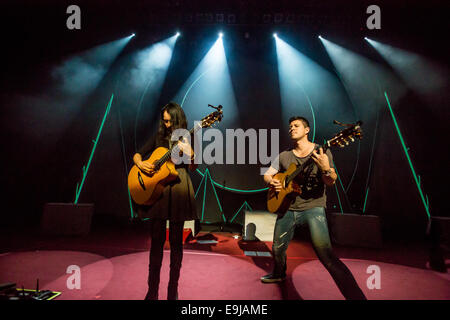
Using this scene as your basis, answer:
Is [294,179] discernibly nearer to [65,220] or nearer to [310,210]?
[310,210]

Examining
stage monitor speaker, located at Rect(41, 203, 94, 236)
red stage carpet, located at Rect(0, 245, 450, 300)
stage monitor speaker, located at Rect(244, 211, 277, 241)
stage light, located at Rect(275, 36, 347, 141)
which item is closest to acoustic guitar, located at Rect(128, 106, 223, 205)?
red stage carpet, located at Rect(0, 245, 450, 300)

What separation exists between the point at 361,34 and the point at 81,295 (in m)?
7.42

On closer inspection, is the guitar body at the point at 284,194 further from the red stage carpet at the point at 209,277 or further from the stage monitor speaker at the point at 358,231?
the stage monitor speaker at the point at 358,231

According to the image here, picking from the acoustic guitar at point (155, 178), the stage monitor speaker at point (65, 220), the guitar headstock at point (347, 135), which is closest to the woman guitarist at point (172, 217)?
the acoustic guitar at point (155, 178)

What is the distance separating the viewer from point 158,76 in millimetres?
6266

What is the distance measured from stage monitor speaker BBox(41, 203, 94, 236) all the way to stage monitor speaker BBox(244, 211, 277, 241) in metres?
3.39

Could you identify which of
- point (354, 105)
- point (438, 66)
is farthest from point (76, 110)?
point (438, 66)

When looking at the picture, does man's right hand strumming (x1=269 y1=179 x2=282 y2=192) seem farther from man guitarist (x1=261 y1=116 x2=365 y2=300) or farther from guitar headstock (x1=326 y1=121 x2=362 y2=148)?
guitar headstock (x1=326 y1=121 x2=362 y2=148)

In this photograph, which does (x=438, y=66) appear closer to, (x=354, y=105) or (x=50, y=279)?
(x=354, y=105)

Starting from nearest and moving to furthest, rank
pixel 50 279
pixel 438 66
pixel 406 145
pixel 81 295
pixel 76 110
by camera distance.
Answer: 1. pixel 81 295
2. pixel 50 279
3. pixel 438 66
4. pixel 406 145
5. pixel 76 110

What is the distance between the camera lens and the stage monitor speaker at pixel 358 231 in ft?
15.3

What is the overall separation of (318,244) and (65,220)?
5019 mm

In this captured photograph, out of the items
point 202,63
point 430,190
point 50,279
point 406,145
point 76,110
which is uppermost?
point 202,63

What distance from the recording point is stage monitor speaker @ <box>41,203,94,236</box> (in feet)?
16.0
